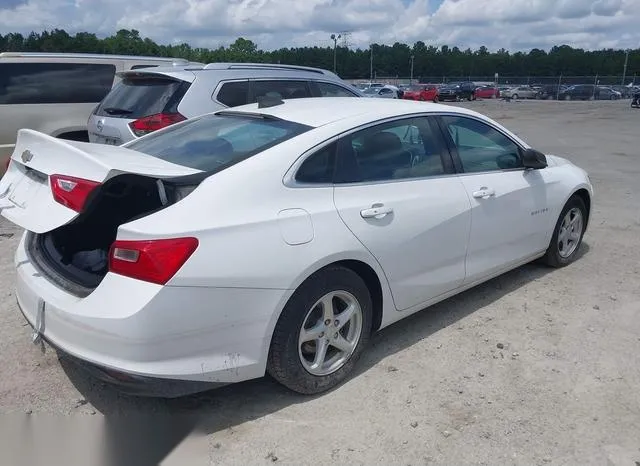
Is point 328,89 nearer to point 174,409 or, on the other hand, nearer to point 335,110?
point 335,110

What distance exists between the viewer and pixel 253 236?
9.44 feet

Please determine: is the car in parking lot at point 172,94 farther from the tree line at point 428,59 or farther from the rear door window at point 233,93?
the tree line at point 428,59

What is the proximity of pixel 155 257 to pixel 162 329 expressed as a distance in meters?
0.32

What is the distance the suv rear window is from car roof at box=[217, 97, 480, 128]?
504 centimetres

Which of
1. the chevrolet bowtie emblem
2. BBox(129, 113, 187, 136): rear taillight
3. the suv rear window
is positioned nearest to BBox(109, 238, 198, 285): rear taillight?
the chevrolet bowtie emblem

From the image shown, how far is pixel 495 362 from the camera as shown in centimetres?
371

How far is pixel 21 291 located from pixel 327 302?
5.53 feet

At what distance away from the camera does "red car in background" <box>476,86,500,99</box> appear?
191 feet

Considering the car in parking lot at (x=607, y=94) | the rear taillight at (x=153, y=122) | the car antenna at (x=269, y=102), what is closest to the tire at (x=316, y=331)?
the car antenna at (x=269, y=102)

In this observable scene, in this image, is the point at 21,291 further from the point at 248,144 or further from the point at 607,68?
the point at 607,68

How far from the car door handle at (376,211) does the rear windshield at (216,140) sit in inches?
A: 23.5

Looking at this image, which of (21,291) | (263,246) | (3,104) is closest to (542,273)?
(263,246)

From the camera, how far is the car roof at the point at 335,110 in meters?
3.69

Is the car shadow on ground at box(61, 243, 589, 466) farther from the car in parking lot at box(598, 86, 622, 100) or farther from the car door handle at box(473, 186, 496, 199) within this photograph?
the car in parking lot at box(598, 86, 622, 100)
